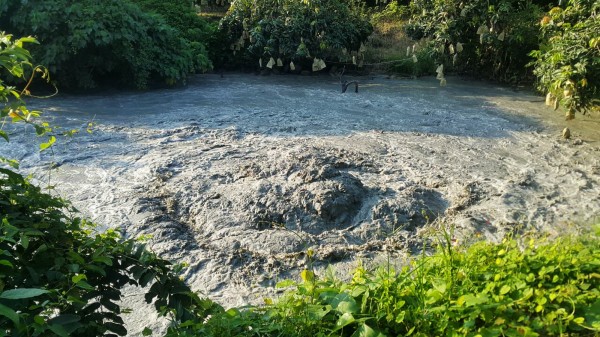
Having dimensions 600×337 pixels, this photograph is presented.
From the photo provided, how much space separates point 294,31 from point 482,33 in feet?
11.1

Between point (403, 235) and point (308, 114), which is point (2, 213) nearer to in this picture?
point (403, 235)

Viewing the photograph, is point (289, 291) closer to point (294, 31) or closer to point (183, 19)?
point (294, 31)

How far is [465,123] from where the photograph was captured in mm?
8734

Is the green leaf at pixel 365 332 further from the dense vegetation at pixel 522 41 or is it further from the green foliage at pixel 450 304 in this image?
the dense vegetation at pixel 522 41

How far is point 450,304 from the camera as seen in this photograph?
91.0 inches

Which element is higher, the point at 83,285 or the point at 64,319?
the point at 83,285

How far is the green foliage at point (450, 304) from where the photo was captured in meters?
2.22

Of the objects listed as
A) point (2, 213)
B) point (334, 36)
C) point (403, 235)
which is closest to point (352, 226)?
point (403, 235)

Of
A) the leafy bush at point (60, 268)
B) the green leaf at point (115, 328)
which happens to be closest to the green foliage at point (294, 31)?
the leafy bush at point (60, 268)

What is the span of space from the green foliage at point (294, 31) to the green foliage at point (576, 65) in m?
4.72

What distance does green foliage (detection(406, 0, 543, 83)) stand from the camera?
34.8 feet

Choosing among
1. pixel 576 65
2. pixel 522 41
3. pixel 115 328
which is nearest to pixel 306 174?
pixel 576 65

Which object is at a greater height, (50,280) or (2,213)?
(2,213)

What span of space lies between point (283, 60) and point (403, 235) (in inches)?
304
